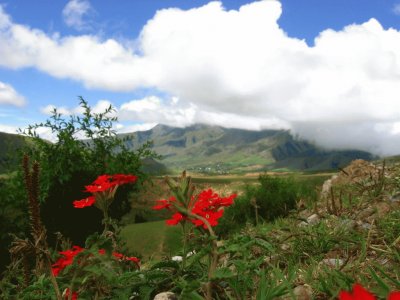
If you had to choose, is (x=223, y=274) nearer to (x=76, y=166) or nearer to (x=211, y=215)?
(x=211, y=215)

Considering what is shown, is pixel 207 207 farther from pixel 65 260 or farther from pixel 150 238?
pixel 150 238

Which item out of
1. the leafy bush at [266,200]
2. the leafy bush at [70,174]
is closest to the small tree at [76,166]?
the leafy bush at [70,174]

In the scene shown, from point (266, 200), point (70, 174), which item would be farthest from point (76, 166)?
point (266, 200)

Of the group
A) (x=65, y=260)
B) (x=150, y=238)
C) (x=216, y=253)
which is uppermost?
(x=216, y=253)

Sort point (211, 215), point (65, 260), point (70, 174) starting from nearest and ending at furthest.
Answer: point (211, 215) → point (65, 260) → point (70, 174)

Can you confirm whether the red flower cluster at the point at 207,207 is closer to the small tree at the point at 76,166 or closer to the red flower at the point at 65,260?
the red flower at the point at 65,260

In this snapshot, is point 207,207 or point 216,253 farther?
point 207,207

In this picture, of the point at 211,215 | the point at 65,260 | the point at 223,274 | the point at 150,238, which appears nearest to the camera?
→ the point at 223,274

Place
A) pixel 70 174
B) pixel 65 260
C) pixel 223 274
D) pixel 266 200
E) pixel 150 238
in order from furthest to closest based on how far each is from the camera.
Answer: pixel 150 238, pixel 266 200, pixel 70 174, pixel 65 260, pixel 223 274

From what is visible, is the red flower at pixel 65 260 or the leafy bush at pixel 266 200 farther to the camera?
the leafy bush at pixel 266 200

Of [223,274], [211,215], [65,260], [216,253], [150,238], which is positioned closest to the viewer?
[216,253]

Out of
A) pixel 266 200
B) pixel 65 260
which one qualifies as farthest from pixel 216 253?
pixel 266 200

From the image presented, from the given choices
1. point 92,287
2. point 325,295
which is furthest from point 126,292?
point 325,295

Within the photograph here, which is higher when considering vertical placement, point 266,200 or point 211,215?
point 211,215
